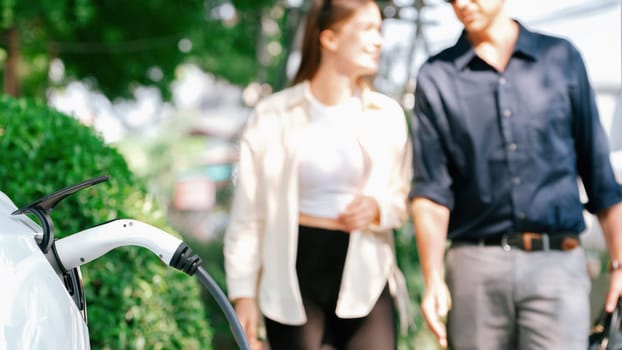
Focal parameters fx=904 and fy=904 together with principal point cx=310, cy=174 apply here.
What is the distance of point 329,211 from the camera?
285 cm

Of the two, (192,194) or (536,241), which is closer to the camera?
(536,241)

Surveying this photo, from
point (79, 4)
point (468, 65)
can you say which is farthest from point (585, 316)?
point (79, 4)

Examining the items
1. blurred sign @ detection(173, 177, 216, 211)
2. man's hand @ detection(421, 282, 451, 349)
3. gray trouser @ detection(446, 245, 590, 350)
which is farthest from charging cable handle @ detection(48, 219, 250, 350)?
blurred sign @ detection(173, 177, 216, 211)

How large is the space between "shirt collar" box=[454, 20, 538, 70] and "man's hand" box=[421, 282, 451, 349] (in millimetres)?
671

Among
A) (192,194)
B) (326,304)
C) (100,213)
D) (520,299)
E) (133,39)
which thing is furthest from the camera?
(192,194)

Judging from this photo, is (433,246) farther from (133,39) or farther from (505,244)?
(133,39)

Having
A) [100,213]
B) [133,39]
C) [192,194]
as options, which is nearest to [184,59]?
[133,39]

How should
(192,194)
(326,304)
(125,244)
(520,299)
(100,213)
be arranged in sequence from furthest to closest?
1. (192,194)
2. (100,213)
3. (326,304)
4. (520,299)
5. (125,244)

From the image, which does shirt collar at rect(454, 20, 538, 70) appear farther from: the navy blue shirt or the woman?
the woman

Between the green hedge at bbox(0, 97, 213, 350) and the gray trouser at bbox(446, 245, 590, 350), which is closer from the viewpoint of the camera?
the gray trouser at bbox(446, 245, 590, 350)

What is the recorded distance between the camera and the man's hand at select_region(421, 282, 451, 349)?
2.63 meters

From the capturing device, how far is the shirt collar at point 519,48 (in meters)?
2.71

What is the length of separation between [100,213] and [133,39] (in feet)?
25.4

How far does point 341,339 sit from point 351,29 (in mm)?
995
